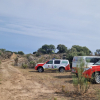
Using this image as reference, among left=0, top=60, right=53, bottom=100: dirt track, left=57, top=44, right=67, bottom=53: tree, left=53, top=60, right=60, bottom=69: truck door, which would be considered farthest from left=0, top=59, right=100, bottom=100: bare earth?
left=57, top=44, right=67, bottom=53: tree

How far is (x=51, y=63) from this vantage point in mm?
18922

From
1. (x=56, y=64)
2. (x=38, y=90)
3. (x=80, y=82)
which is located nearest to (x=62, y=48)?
(x=56, y=64)

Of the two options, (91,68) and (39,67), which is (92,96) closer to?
(91,68)

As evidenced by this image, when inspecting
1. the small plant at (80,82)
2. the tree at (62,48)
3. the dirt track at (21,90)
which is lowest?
the dirt track at (21,90)

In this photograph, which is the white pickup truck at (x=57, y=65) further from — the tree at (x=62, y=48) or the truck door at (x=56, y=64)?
the tree at (x=62, y=48)

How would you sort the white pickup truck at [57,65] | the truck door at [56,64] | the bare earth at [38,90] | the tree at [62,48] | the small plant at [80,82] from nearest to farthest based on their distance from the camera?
the bare earth at [38,90] < the small plant at [80,82] < the white pickup truck at [57,65] < the truck door at [56,64] < the tree at [62,48]

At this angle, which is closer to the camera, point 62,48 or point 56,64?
point 56,64

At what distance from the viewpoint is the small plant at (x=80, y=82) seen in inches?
259

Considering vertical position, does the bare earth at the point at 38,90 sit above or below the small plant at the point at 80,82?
below

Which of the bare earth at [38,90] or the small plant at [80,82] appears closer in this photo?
the bare earth at [38,90]

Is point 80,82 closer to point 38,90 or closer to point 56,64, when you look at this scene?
point 38,90

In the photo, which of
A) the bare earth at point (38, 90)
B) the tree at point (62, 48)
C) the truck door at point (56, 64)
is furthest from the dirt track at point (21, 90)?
the tree at point (62, 48)

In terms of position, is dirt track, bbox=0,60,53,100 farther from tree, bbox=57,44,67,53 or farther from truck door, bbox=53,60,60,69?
tree, bbox=57,44,67,53

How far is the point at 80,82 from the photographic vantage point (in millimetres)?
6617
